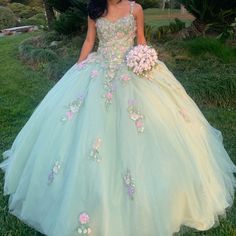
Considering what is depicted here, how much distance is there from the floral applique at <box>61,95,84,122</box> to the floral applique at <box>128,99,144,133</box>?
452 millimetres

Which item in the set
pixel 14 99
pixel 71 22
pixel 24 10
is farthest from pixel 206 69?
pixel 24 10

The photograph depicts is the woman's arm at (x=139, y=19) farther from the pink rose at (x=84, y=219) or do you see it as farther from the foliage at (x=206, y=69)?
the foliage at (x=206, y=69)

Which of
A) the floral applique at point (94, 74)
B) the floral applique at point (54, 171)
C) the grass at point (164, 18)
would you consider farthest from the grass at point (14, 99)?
the grass at point (164, 18)

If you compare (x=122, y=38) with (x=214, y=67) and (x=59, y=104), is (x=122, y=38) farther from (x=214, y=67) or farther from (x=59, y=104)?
(x=214, y=67)

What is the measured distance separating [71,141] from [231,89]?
4892 millimetres

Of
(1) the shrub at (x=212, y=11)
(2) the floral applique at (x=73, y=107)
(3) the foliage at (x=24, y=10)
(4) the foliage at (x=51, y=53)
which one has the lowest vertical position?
(3) the foliage at (x=24, y=10)

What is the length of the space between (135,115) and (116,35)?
946mm

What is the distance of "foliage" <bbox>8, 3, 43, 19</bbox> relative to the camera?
28.4m

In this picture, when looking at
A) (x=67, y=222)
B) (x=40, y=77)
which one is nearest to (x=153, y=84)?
(x=67, y=222)

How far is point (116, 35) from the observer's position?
4.93 metres

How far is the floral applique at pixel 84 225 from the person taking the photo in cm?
Result: 400

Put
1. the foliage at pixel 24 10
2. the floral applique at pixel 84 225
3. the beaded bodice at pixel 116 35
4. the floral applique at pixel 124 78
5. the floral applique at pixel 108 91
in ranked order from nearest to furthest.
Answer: the floral applique at pixel 84 225 < the floral applique at pixel 108 91 < the floral applique at pixel 124 78 < the beaded bodice at pixel 116 35 < the foliage at pixel 24 10

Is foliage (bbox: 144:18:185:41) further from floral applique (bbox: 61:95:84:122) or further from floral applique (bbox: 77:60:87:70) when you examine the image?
floral applique (bbox: 61:95:84:122)

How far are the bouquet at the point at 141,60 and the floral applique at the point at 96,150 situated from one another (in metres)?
0.81
